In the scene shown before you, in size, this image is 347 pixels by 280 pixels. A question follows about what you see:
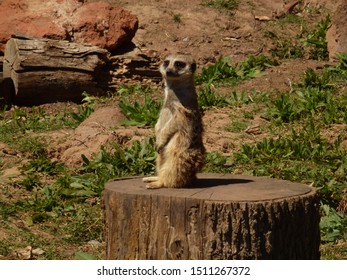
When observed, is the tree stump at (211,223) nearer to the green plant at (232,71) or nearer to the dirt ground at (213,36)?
the dirt ground at (213,36)

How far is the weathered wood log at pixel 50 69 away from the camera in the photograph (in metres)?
9.82

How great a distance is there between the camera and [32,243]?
6215 mm

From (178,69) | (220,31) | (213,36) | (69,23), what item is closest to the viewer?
(178,69)

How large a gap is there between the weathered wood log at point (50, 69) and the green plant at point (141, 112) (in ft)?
4.23

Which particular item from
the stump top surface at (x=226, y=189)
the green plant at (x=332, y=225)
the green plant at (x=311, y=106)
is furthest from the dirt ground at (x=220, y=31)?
the stump top surface at (x=226, y=189)

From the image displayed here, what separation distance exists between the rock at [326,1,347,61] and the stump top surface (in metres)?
5.76

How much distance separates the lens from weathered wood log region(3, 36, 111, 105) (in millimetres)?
9820

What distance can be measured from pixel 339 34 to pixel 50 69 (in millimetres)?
4046

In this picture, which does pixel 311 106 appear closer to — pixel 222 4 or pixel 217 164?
pixel 217 164

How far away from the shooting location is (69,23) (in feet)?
35.2

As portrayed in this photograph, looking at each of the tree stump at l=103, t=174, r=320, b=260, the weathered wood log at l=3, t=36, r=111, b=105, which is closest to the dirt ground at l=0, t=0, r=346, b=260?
the weathered wood log at l=3, t=36, r=111, b=105

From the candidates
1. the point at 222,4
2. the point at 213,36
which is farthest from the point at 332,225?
the point at 222,4

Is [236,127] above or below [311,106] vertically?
below

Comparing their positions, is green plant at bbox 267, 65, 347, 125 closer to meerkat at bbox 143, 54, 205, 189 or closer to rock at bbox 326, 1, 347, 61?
rock at bbox 326, 1, 347, 61
